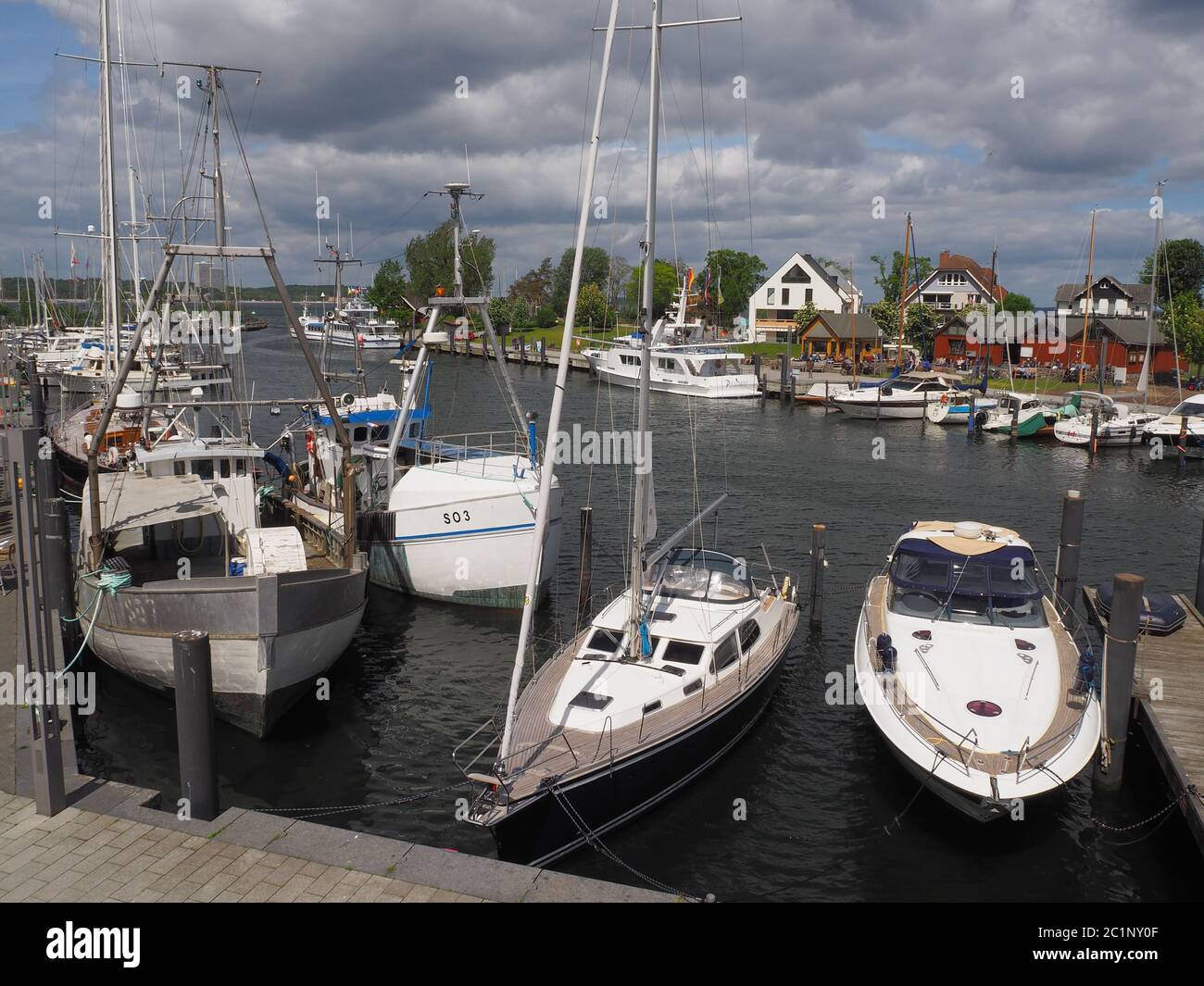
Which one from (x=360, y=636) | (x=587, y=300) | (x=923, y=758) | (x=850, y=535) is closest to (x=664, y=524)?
(x=850, y=535)

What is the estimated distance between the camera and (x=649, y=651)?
1561 cm

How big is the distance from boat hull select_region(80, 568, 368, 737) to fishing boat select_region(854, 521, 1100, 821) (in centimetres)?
1011

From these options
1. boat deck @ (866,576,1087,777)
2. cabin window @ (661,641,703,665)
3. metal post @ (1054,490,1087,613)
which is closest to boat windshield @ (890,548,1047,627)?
Answer: boat deck @ (866,576,1087,777)

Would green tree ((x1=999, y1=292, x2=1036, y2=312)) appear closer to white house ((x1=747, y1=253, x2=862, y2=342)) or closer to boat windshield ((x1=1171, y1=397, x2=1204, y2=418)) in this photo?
white house ((x1=747, y1=253, x2=862, y2=342))

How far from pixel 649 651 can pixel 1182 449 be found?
145 ft

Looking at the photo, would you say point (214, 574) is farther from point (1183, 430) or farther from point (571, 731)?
point (1183, 430)

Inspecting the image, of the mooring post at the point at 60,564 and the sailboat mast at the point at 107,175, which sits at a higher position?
the sailboat mast at the point at 107,175

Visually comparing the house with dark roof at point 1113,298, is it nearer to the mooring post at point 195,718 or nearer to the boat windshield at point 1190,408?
the boat windshield at point 1190,408

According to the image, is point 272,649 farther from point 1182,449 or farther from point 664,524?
point 1182,449

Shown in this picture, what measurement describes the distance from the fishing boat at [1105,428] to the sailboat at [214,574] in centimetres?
4526

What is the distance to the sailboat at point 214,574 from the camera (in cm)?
1598

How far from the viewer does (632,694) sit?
1463 cm

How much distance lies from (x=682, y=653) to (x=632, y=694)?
1503 mm

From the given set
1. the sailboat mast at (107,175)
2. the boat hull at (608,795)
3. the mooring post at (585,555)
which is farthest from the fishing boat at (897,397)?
the boat hull at (608,795)
